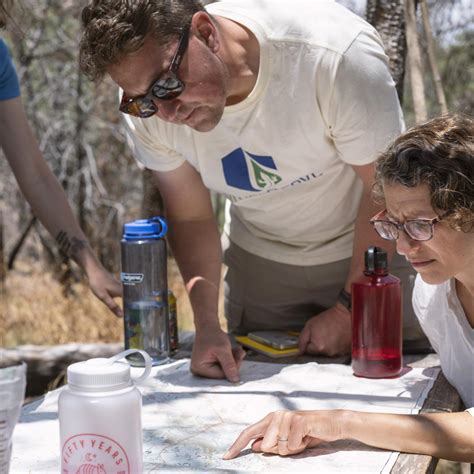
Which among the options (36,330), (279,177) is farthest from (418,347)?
(36,330)

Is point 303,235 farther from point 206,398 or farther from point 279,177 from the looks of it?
point 206,398

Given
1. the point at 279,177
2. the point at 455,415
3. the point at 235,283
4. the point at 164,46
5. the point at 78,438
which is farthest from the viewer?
the point at 235,283

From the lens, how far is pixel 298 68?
7.68ft

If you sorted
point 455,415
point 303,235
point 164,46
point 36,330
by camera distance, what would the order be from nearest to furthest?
point 455,415
point 164,46
point 303,235
point 36,330

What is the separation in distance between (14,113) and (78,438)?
1700 millimetres

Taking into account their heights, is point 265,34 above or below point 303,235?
above

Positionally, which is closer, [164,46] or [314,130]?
[164,46]

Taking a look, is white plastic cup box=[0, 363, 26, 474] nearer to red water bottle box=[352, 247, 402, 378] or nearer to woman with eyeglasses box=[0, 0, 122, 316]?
red water bottle box=[352, 247, 402, 378]

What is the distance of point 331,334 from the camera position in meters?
2.57

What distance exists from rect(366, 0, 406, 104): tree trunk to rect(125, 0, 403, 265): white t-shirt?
Result: 933mm

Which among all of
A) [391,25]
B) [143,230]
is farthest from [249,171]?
[391,25]

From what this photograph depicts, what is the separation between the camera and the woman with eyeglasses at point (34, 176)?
2.80 metres

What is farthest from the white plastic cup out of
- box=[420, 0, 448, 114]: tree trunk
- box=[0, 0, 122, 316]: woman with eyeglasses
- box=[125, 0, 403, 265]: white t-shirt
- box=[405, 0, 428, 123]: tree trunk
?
box=[420, 0, 448, 114]: tree trunk

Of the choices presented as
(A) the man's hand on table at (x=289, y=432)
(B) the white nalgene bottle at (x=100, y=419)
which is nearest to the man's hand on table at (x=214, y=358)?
(A) the man's hand on table at (x=289, y=432)
